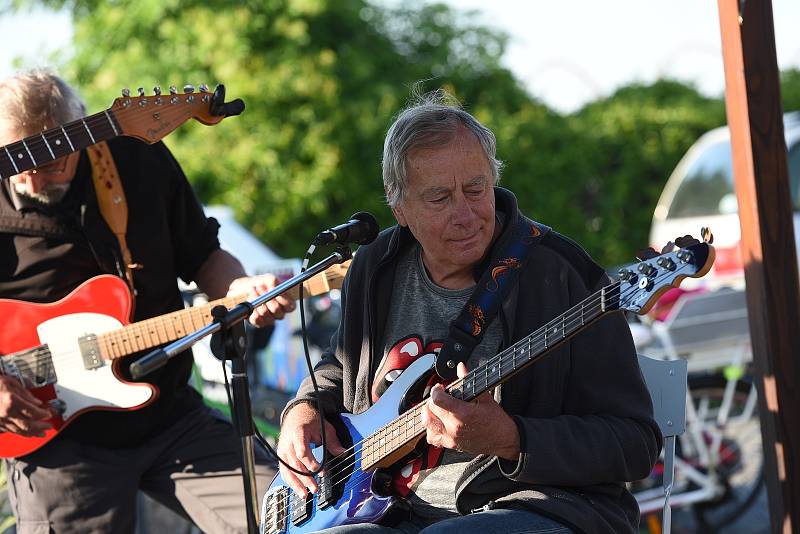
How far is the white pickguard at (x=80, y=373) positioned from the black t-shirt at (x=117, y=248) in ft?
0.17

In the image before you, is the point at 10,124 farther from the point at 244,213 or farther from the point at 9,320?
the point at 244,213

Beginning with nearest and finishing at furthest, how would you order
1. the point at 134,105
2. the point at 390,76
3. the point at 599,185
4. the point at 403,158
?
the point at 403,158
the point at 134,105
the point at 390,76
the point at 599,185

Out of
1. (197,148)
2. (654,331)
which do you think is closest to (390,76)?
(197,148)

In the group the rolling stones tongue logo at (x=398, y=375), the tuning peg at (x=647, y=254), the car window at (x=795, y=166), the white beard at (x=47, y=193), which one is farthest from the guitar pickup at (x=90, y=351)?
the car window at (x=795, y=166)

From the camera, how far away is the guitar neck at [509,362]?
2379mm

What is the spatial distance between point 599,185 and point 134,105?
8769mm

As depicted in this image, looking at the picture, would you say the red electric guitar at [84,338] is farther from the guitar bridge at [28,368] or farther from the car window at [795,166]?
the car window at [795,166]

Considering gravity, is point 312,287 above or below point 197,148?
below

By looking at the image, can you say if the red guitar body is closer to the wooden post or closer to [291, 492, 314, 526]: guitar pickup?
[291, 492, 314, 526]: guitar pickup

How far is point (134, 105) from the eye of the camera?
3152 millimetres

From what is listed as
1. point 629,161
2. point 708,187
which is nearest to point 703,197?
point 708,187

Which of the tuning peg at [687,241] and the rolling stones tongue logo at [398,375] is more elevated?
the tuning peg at [687,241]

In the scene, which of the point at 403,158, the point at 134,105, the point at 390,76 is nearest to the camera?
the point at 403,158

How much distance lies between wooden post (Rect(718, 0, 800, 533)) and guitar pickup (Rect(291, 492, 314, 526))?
1.36 metres
